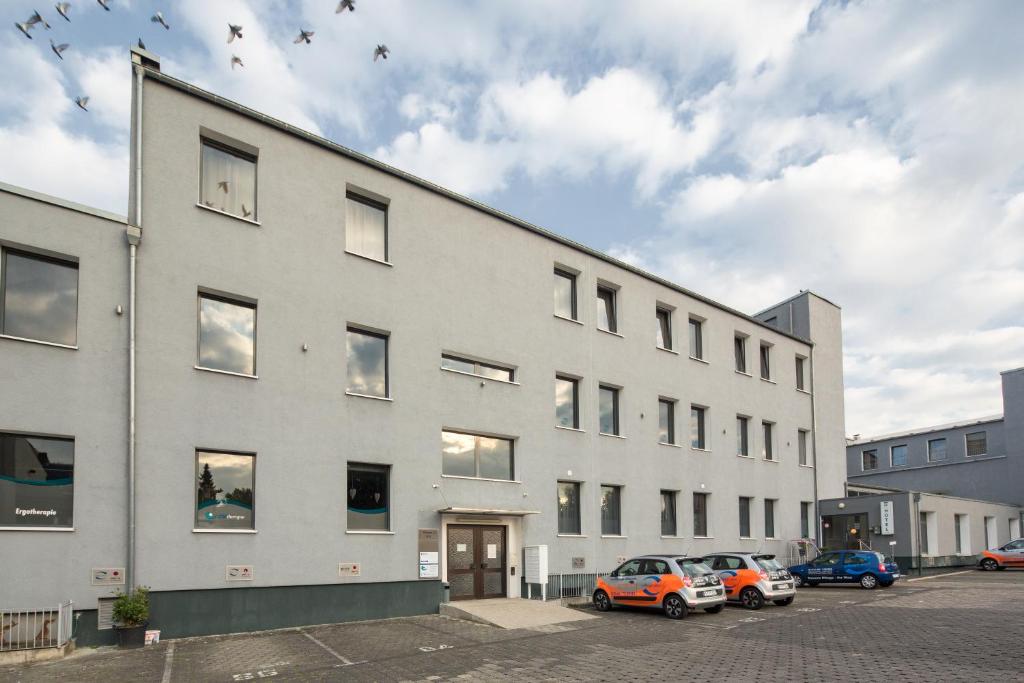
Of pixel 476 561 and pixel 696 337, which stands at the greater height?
pixel 696 337

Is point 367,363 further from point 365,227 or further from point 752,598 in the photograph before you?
point 752,598

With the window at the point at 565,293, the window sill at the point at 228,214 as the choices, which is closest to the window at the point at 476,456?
the window at the point at 565,293

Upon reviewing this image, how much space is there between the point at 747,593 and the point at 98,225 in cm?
1728

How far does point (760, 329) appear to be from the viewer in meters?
32.9

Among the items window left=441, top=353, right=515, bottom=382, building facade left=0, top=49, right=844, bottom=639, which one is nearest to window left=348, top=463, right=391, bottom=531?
building facade left=0, top=49, right=844, bottom=639

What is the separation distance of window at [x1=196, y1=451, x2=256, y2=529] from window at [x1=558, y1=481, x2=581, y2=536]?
934 cm

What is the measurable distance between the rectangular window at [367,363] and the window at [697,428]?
13.1m

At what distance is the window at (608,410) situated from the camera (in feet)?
82.4

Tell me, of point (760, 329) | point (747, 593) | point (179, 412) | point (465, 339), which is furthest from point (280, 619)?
point (760, 329)

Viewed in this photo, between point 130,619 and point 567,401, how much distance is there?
522 inches

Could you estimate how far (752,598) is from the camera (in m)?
21.3

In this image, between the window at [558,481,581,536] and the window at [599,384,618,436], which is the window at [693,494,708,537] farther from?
the window at [558,481,581,536]

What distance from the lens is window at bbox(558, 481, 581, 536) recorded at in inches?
904

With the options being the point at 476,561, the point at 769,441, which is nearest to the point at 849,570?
the point at 769,441
